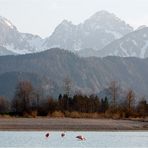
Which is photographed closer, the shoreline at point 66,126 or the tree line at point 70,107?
the shoreline at point 66,126

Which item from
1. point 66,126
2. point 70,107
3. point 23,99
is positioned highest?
point 23,99

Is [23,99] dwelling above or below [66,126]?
above

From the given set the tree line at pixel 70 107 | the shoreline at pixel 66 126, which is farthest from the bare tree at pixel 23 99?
the shoreline at pixel 66 126

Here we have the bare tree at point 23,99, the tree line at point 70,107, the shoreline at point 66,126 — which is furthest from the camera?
the bare tree at point 23,99

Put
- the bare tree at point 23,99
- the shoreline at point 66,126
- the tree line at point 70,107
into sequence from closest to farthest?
the shoreline at point 66,126, the tree line at point 70,107, the bare tree at point 23,99

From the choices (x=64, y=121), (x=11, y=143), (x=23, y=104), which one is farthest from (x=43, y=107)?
(x=11, y=143)

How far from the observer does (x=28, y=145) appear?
59.3m

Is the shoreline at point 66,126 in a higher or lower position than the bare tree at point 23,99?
lower

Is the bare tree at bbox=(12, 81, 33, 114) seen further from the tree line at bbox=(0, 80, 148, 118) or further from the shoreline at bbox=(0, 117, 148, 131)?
the shoreline at bbox=(0, 117, 148, 131)

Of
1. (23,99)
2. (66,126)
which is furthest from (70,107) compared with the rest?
(66,126)

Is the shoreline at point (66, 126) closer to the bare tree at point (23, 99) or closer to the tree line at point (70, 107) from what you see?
the tree line at point (70, 107)

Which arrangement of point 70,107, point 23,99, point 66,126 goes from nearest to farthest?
point 66,126
point 70,107
point 23,99

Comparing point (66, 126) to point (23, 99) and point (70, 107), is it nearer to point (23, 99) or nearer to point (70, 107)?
point (70, 107)

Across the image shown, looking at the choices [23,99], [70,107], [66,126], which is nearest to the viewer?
[66,126]
